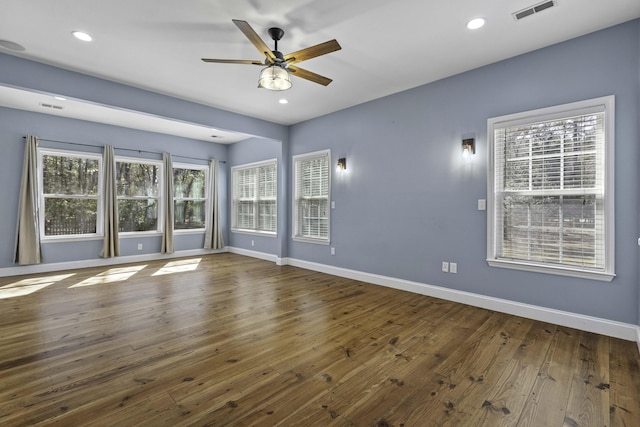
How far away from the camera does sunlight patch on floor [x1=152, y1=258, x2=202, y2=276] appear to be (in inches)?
225

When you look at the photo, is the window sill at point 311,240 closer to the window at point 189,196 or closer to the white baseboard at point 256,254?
the white baseboard at point 256,254

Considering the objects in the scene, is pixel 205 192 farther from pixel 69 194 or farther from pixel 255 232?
pixel 69 194

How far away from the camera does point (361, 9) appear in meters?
2.64

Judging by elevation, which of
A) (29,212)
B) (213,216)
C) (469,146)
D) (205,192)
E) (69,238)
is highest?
(469,146)

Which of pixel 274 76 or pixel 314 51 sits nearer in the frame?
pixel 314 51

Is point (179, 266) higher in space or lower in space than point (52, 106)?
lower

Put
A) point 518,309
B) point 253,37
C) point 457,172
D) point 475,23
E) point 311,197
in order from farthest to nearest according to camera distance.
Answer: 1. point 311,197
2. point 457,172
3. point 518,309
4. point 475,23
5. point 253,37

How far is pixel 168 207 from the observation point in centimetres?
700

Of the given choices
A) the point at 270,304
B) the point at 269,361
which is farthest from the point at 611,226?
the point at 270,304

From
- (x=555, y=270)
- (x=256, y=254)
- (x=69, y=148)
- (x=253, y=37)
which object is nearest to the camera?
(x=253, y=37)

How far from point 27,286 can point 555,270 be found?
23.6ft

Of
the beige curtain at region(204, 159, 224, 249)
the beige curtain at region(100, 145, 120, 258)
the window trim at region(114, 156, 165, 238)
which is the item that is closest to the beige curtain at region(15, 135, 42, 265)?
the beige curtain at region(100, 145, 120, 258)

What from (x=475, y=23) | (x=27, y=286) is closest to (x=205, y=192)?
(x=27, y=286)

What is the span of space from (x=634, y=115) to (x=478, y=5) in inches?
70.7
